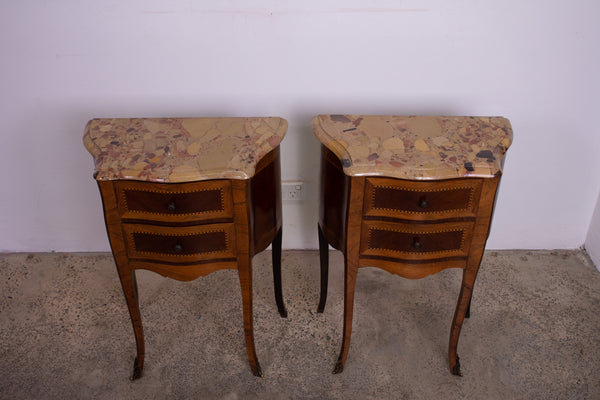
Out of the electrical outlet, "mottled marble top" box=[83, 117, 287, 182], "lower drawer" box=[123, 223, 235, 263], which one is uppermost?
"mottled marble top" box=[83, 117, 287, 182]

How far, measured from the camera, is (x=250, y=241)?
144 cm

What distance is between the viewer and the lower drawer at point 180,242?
141 cm

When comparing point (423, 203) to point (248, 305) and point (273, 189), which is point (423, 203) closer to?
point (273, 189)

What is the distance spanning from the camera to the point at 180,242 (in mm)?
1428

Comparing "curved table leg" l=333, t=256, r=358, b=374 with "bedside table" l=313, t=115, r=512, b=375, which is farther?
"curved table leg" l=333, t=256, r=358, b=374

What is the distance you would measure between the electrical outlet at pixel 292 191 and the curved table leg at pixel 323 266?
1.11 feet

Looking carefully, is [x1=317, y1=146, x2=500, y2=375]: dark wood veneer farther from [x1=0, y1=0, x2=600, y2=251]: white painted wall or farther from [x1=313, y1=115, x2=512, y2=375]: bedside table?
[x1=0, y1=0, x2=600, y2=251]: white painted wall

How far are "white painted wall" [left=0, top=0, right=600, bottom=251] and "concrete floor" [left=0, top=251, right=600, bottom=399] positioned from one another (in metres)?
0.44

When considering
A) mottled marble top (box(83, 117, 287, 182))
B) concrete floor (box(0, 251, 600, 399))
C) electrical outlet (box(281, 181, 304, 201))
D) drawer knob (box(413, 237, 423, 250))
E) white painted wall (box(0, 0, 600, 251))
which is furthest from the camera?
electrical outlet (box(281, 181, 304, 201))

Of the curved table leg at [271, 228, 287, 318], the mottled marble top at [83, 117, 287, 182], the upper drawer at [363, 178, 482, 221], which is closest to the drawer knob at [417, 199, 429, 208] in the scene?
the upper drawer at [363, 178, 482, 221]

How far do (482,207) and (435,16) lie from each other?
0.80 metres

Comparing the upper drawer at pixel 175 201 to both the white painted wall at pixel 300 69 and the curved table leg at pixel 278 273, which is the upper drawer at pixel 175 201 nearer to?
the curved table leg at pixel 278 273

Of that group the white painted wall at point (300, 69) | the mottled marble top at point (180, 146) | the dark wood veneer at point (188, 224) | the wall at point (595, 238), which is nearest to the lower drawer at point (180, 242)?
the dark wood veneer at point (188, 224)

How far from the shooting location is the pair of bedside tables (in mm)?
1341
